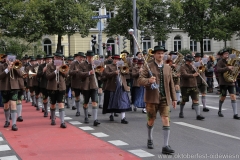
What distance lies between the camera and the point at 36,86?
16.7 metres

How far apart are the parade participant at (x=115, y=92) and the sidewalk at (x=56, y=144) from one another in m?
1.40

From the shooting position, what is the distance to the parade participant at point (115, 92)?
12.4 meters

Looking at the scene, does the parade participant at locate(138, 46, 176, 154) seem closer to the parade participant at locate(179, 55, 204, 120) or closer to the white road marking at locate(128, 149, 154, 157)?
the white road marking at locate(128, 149, 154, 157)

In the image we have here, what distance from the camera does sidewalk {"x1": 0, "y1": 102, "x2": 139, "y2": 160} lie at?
8.28m

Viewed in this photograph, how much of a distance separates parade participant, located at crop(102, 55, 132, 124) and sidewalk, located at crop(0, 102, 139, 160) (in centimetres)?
140

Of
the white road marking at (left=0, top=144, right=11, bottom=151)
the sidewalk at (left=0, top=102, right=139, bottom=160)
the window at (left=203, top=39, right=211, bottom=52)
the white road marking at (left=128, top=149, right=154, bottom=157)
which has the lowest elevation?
the white road marking at (left=0, top=144, right=11, bottom=151)

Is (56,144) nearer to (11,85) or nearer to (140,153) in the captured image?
(140,153)

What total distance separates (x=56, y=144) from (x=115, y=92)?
351cm

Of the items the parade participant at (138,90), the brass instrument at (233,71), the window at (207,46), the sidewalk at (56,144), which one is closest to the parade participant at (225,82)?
the brass instrument at (233,71)

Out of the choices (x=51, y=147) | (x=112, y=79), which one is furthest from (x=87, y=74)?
(x=51, y=147)

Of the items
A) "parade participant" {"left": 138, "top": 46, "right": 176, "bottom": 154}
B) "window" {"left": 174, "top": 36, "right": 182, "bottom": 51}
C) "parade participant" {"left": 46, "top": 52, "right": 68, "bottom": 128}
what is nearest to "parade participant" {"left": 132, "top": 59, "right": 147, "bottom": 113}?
"parade participant" {"left": 46, "top": 52, "right": 68, "bottom": 128}

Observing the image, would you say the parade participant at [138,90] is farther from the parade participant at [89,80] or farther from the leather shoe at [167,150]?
the leather shoe at [167,150]

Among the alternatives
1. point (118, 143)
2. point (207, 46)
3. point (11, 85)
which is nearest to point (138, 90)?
point (11, 85)

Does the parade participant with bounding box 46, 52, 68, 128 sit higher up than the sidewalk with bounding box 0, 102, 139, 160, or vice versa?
the parade participant with bounding box 46, 52, 68, 128
